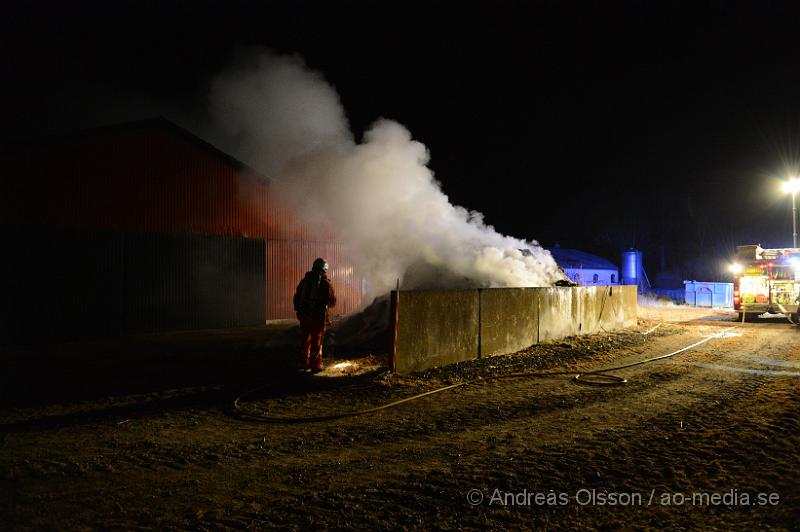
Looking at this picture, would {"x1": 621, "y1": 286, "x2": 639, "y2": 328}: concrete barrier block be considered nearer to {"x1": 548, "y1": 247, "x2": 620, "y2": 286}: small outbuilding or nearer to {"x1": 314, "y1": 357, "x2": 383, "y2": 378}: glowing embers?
{"x1": 314, "y1": 357, "x2": 383, "y2": 378}: glowing embers

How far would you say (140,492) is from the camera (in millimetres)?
3693

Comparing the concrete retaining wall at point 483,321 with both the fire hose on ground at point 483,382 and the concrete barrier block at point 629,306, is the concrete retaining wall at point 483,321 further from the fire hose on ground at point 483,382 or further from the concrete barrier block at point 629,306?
the concrete barrier block at point 629,306

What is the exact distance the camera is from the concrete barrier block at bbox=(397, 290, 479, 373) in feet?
26.2

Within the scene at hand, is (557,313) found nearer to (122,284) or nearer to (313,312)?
(313,312)

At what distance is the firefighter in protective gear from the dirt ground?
16.5 inches

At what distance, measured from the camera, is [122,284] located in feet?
44.1

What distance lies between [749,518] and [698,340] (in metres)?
10.7

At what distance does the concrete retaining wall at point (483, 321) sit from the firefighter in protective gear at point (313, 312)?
1375 mm

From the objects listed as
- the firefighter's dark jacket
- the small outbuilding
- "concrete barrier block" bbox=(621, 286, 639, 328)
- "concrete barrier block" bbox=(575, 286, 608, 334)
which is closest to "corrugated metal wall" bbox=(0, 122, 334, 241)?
the firefighter's dark jacket

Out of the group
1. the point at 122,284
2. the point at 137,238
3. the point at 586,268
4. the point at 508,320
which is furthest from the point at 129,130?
the point at 586,268

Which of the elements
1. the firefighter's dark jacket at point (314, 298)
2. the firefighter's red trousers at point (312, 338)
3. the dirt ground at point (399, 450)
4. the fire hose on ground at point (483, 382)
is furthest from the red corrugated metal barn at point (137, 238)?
the fire hose on ground at point (483, 382)

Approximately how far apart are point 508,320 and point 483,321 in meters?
0.92

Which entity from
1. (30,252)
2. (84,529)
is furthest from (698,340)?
(30,252)

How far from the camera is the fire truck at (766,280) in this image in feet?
57.9
